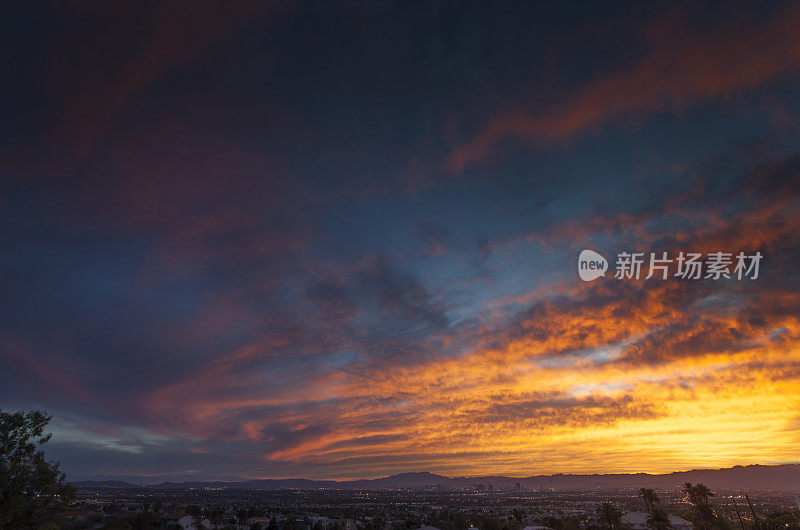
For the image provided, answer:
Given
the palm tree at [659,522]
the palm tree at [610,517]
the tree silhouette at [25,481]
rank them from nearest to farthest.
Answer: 1. the tree silhouette at [25,481]
2. the palm tree at [659,522]
3. the palm tree at [610,517]

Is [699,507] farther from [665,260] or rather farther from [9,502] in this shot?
[9,502]

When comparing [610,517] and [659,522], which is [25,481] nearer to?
[659,522]

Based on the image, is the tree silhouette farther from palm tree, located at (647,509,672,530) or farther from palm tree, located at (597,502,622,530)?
palm tree, located at (597,502,622,530)

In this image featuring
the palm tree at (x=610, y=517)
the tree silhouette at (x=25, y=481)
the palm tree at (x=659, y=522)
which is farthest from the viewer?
the palm tree at (x=610, y=517)

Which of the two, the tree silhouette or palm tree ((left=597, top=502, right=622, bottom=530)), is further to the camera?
palm tree ((left=597, top=502, right=622, bottom=530))

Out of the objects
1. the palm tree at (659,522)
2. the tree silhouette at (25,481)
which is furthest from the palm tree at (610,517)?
the tree silhouette at (25,481)

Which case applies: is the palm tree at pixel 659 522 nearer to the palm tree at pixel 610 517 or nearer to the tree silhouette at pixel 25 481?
the palm tree at pixel 610 517

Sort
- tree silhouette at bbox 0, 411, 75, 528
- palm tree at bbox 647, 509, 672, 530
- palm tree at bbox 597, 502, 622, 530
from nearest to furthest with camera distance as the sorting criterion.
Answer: tree silhouette at bbox 0, 411, 75, 528, palm tree at bbox 647, 509, 672, 530, palm tree at bbox 597, 502, 622, 530

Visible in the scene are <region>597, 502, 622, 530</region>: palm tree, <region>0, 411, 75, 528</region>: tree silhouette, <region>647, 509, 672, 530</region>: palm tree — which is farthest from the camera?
<region>597, 502, 622, 530</region>: palm tree

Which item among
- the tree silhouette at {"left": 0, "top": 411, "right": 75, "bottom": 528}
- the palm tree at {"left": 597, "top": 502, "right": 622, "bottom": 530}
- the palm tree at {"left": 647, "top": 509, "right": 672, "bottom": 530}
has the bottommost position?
the palm tree at {"left": 597, "top": 502, "right": 622, "bottom": 530}

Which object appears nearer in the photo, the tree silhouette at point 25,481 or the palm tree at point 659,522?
the tree silhouette at point 25,481

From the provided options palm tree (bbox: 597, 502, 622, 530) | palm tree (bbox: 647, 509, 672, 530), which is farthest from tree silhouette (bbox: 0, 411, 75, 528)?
palm tree (bbox: 597, 502, 622, 530)

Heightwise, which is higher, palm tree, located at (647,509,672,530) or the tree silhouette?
the tree silhouette

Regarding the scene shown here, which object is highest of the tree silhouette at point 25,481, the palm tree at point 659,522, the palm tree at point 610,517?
the tree silhouette at point 25,481
